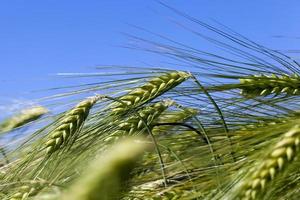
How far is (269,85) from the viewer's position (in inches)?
59.9

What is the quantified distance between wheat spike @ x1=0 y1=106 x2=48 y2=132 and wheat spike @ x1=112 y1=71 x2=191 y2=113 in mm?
411

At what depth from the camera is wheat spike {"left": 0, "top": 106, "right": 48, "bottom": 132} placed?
1771mm

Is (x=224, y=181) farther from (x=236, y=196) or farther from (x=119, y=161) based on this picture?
(x=119, y=161)

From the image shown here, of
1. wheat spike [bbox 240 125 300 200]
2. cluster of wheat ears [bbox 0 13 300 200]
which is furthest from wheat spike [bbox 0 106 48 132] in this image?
wheat spike [bbox 240 125 300 200]

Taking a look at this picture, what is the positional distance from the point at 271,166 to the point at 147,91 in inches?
21.0

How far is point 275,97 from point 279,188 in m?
0.41

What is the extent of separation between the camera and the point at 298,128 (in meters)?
1.00

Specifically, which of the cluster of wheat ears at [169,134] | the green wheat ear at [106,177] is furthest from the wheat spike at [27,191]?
the green wheat ear at [106,177]

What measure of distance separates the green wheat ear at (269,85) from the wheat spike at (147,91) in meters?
0.17

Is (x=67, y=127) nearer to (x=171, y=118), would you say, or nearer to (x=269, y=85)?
(x=171, y=118)

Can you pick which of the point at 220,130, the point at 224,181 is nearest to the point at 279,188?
the point at 224,181

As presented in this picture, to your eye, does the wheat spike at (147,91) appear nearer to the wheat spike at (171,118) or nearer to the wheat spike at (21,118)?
the wheat spike at (171,118)

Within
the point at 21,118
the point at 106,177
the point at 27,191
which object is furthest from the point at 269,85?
the point at 106,177

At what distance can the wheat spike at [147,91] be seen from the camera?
55.8 inches
